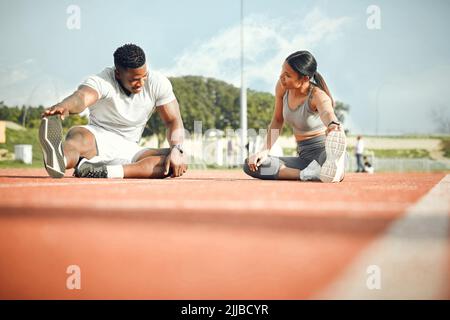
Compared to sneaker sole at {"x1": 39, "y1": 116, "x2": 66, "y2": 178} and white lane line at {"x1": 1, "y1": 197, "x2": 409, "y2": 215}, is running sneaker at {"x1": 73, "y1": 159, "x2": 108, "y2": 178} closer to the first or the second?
sneaker sole at {"x1": 39, "y1": 116, "x2": 66, "y2": 178}

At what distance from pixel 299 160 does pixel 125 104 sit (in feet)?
5.90

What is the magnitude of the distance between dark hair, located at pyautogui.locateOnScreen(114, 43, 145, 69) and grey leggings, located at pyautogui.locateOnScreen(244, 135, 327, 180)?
1.43 meters

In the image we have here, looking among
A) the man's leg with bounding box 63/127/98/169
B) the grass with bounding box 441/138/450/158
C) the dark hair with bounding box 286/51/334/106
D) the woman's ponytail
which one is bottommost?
the grass with bounding box 441/138/450/158

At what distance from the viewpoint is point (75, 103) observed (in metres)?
4.37

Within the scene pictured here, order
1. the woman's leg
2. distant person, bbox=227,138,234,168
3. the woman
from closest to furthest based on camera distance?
the woman < the woman's leg < distant person, bbox=227,138,234,168

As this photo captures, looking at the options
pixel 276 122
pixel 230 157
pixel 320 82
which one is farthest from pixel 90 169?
pixel 230 157

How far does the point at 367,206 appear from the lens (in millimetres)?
2477

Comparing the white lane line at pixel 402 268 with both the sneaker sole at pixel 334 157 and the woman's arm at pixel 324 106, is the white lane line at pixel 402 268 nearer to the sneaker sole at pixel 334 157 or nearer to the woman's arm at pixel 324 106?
the sneaker sole at pixel 334 157

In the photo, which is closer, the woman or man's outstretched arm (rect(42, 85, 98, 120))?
man's outstretched arm (rect(42, 85, 98, 120))

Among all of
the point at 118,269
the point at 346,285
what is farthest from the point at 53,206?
the point at 346,285

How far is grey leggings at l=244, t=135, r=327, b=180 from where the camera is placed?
5.00 m

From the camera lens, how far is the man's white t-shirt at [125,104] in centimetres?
502

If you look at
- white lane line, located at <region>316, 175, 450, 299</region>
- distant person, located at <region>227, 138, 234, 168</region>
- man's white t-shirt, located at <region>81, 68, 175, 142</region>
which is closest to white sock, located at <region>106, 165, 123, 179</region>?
man's white t-shirt, located at <region>81, 68, 175, 142</region>
